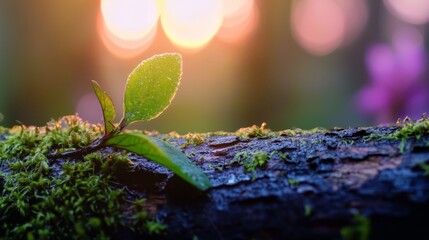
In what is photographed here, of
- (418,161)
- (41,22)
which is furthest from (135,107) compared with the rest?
(41,22)

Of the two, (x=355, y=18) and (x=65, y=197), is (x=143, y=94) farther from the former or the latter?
(x=355, y=18)

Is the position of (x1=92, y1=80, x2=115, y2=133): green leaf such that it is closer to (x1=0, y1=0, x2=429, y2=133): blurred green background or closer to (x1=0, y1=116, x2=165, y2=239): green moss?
(x1=0, y1=116, x2=165, y2=239): green moss

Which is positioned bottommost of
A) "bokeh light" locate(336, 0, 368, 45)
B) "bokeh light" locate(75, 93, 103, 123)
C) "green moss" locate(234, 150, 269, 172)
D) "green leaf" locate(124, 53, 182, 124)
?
"green moss" locate(234, 150, 269, 172)

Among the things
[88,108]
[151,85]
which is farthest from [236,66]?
[151,85]

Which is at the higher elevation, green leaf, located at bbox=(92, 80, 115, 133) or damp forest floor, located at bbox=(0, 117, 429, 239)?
green leaf, located at bbox=(92, 80, 115, 133)

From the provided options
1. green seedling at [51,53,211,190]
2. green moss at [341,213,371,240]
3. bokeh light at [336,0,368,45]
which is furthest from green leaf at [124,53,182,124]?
bokeh light at [336,0,368,45]

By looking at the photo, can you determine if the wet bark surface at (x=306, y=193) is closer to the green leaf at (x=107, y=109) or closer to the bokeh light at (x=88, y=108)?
the green leaf at (x=107, y=109)

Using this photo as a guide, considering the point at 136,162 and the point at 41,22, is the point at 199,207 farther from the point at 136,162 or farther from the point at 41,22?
the point at 41,22

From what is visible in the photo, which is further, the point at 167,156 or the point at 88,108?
the point at 88,108
